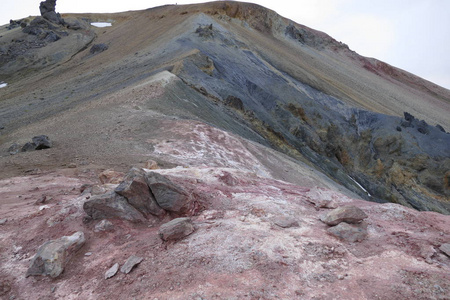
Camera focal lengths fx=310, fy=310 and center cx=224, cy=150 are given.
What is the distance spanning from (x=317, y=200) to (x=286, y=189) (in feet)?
3.79

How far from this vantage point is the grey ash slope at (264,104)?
20.8 m

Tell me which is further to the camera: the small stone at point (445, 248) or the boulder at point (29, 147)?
the boulder at point (29, 147)

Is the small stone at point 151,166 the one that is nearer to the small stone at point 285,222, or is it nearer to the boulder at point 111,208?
the boulder at point 111,208

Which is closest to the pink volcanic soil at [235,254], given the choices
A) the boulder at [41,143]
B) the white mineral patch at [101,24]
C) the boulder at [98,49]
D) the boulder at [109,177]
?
the boulder at [109,177]

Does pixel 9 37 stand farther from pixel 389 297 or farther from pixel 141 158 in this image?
pixel 389 297

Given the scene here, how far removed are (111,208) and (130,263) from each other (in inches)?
57.0

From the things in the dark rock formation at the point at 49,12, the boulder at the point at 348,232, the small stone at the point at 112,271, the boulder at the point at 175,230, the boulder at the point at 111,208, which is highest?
the dark rock formation at the point at 49,12

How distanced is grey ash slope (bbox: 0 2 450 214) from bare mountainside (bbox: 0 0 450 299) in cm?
18

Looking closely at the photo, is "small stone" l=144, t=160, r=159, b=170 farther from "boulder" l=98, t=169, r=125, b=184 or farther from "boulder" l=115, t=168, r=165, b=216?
"boulder" l=115, t=168, r=165, b=216

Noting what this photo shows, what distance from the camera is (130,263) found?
4941 millimetres

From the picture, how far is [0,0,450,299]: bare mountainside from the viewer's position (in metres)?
4.75

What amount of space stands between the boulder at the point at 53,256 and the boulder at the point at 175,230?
147cm

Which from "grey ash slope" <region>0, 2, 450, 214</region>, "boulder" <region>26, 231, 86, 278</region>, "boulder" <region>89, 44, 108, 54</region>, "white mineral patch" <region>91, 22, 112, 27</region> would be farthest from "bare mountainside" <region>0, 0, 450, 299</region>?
"white mineral patch" <region>91, 22, 112, 27</region>

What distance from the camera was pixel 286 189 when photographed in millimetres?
8648
